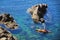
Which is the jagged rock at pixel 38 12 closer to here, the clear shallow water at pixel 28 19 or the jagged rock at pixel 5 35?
the clear shallow water at pixel 28 19

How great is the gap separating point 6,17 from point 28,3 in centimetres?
27

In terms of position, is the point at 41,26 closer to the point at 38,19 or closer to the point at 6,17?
the point at 38,19

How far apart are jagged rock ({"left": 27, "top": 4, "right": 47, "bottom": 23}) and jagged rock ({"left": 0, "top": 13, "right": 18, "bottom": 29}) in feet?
0.65

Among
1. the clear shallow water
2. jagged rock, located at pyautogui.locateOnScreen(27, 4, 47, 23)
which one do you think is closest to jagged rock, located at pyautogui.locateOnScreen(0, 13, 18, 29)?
the clear shallow water

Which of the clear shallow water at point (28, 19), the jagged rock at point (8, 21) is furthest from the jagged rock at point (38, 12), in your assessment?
the jagged rock at point (8, 21)

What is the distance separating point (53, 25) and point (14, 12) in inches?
16.7

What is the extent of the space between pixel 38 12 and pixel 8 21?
32 centimetres

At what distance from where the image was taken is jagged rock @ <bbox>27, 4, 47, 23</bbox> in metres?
2.06

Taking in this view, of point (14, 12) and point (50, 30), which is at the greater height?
point (14, 12)

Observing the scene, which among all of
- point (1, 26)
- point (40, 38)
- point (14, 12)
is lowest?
point (40, 38)

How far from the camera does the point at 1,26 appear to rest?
2.04 meters

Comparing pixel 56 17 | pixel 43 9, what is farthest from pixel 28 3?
pixel 56 17

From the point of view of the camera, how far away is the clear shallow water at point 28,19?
80.5 inches

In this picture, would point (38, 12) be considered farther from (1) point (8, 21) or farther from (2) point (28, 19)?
(1) point (8, 21)
